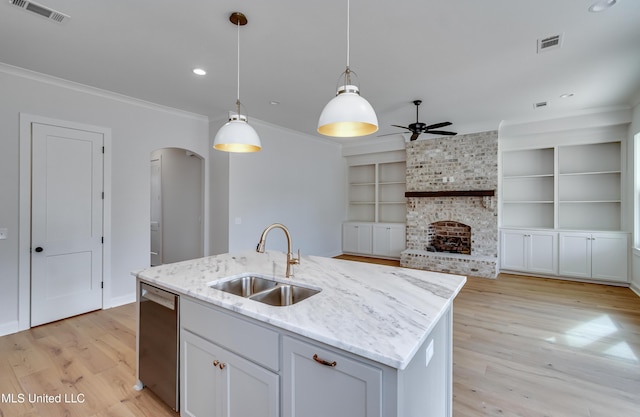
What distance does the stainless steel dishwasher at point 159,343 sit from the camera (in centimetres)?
187

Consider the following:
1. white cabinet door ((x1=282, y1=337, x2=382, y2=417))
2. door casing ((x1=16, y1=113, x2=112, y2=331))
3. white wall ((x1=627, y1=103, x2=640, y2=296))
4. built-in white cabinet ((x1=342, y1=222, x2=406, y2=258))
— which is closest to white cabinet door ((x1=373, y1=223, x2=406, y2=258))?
built-in white cabinet ((x1=342, y1=222, x2=406, y2=258))

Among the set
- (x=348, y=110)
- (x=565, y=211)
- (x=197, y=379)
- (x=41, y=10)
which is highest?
(x=41, y=10)

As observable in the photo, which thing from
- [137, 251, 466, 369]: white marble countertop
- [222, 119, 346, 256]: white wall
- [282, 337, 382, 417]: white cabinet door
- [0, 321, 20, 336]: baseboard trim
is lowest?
[0, 321, 20, 336]: baseboard trim

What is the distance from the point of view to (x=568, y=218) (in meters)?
5.48

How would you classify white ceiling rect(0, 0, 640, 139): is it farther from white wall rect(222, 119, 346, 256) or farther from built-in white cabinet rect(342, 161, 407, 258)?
built-in white cabinet rect(342, 161, 407, 258)

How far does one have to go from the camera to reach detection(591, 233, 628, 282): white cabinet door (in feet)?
15.5

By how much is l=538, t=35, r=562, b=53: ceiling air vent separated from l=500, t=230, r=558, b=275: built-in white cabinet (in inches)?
149

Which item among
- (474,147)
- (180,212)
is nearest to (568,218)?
(474,147)

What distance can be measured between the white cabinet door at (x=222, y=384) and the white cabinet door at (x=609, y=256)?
603cm

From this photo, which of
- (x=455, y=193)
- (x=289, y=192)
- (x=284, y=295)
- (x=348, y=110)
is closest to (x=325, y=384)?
(x=284, y=295)

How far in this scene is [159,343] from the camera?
1.98 metres

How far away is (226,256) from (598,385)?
10.7 feet

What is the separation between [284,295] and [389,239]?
5506 mm

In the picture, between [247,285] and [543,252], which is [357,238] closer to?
[543,252]
